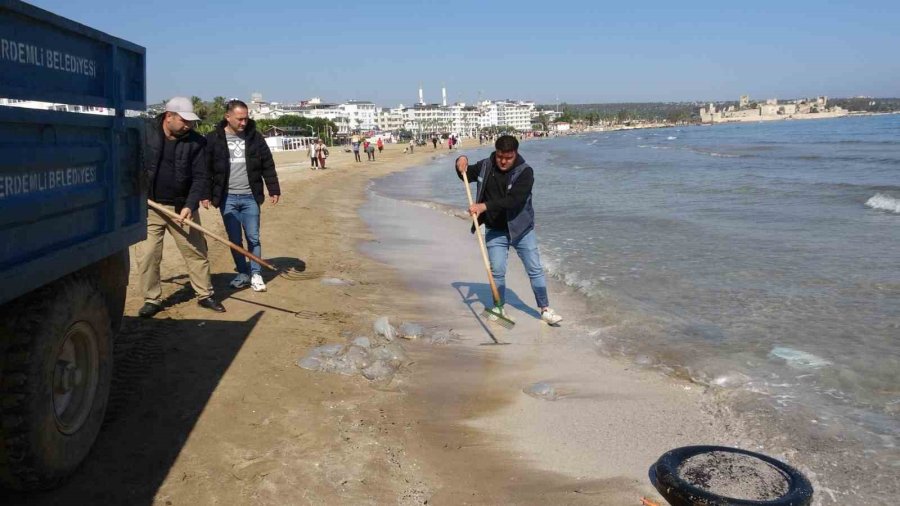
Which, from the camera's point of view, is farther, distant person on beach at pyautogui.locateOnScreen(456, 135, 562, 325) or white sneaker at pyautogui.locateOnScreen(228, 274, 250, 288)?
white sneaker at pyautogui.locateOnScreen(228, 274, 250, 288)

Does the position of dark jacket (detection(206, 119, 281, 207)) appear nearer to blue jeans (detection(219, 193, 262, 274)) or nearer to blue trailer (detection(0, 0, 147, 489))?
blue jeans (detection(219, 193, 262, 274))

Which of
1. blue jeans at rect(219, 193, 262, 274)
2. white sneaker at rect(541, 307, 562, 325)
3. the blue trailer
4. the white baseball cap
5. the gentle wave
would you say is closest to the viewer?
the blue trailer

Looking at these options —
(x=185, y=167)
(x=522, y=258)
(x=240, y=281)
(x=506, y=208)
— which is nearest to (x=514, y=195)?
(x=506, y=208)

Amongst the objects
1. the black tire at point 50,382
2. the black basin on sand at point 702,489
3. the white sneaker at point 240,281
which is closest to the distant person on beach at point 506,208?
the white sneaker at point 240,281

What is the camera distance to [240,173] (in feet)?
22.5

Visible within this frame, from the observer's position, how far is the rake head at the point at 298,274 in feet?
26.1

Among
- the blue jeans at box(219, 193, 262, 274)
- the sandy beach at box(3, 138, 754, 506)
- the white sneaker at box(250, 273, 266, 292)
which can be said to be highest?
the blue jeans at box(219, 193, 262, 274)

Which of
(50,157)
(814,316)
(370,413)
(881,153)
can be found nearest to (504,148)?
(370,413)

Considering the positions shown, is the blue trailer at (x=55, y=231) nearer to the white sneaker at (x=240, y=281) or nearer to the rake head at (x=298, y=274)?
the white sneaker at (x=240, y=281)

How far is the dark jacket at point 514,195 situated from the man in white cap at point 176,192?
2465 millimetres

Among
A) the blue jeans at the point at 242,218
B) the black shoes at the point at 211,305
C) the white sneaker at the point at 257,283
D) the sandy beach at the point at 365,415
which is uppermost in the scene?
the blue jeans at the point at 242,218

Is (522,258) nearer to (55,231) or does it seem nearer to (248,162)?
(248,162)

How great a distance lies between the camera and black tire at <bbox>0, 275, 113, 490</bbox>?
9.57 feet

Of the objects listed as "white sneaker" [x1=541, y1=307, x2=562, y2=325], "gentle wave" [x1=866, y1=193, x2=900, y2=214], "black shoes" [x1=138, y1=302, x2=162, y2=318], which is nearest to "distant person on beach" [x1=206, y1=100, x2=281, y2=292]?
"black shoes" [x1=138, y1=302, x2=162, y2=318]
